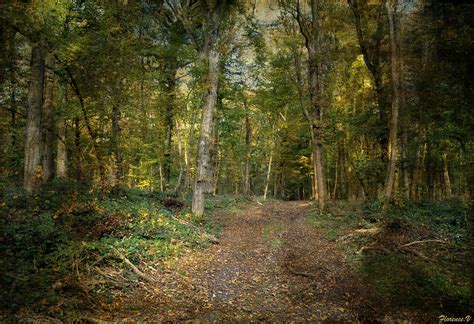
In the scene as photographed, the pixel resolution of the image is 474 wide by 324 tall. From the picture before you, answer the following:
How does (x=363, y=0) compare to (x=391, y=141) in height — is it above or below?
above

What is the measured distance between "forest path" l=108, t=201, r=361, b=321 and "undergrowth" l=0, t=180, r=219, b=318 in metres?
0.62

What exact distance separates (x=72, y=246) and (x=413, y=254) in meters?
9.00

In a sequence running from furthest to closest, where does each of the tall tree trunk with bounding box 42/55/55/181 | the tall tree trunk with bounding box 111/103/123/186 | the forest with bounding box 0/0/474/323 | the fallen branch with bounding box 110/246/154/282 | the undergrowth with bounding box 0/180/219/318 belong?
the tall tree trunk with bounding box 42/55/55/181 < the tall tree trunk with bounding box 111/103/123/186 < the fallen branch with bounding box 110/246/154/282 < the forest with bounding box 0/0/474/323 < the undergrowth with bounding box 0/180/219/318

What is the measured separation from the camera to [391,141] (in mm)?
12227

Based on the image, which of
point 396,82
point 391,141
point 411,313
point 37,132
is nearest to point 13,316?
point 411,313

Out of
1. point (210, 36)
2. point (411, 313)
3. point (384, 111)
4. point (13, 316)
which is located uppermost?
point (210, 36)

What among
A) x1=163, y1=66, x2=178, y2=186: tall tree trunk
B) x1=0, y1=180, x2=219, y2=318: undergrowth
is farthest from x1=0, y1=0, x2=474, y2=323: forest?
x1=163, y1=66, x2=178, y2=186: tall tree trunk

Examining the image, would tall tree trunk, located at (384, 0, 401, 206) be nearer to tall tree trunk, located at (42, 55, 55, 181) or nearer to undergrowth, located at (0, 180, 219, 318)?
undergrowth, located at (0, 180, 219, 318)

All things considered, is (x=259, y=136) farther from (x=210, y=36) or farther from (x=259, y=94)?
(x=210, y=36)

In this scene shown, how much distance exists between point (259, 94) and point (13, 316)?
22692mm

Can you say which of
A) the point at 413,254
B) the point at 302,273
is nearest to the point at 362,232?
the point at 413,254

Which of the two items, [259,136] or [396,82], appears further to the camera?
[259,136]

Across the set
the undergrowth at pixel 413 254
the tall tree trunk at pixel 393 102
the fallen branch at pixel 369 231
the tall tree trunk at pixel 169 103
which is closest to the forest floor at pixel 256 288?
the undergrowth at pixel 413 254

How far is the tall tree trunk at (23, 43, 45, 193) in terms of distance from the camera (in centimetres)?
1017
